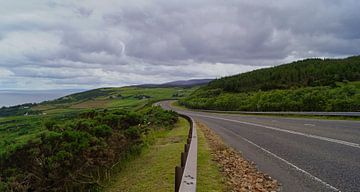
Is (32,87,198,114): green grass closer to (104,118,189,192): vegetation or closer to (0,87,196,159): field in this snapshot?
(0,87,196,159): field

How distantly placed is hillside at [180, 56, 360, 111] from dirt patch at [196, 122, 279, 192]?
20.7m

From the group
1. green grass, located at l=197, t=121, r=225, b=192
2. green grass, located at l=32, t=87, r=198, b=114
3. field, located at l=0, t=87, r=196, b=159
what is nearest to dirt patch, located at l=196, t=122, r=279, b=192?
green grass, located at l=197, t=121, r=225, b=192

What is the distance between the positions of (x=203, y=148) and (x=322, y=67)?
91200mm

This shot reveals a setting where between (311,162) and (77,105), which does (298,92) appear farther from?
(77,105)

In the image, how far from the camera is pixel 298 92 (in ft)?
159

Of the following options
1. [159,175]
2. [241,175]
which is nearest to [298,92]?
[159,175]

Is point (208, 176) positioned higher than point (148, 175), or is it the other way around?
point (208, 176)

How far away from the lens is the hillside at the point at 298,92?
34.6 m

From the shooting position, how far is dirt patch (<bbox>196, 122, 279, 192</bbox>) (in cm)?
728

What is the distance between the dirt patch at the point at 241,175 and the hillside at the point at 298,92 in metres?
20.7

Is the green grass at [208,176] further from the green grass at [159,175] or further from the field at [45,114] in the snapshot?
the field at [45,114]

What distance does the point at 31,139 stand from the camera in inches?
431

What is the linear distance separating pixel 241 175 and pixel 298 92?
42.4 meters

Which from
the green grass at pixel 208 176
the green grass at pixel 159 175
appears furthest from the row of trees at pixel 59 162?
the green grass at pixel 208 176
